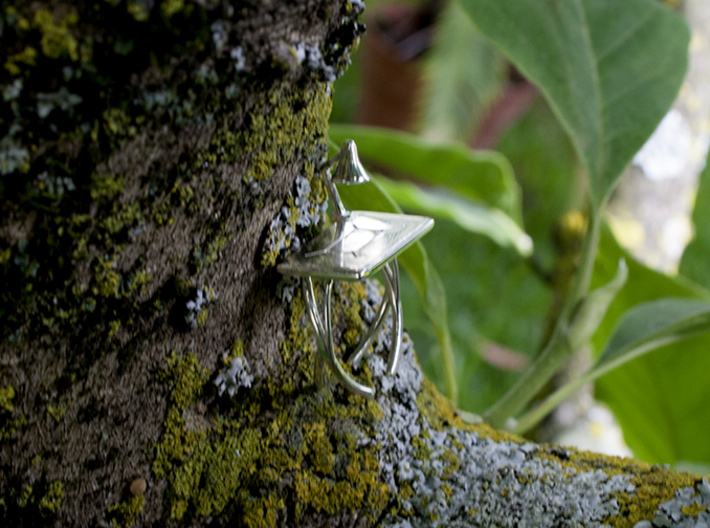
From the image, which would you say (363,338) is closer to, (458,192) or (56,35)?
(56,35)

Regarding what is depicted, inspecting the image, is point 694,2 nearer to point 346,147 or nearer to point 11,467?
point 346,147

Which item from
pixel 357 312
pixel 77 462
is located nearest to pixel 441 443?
pixel 357 312

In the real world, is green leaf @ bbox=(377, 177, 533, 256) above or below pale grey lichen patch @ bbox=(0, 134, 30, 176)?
below

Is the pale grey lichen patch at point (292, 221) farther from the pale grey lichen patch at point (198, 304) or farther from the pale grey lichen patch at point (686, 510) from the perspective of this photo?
the pale grey lichen patch at point (686, 510)

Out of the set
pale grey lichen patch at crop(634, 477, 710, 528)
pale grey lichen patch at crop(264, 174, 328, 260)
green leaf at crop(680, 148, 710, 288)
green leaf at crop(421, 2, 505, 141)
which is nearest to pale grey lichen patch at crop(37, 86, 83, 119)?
pale grey lichen patch at crop(264, 174, 328, 260)

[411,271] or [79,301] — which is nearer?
[79,301]

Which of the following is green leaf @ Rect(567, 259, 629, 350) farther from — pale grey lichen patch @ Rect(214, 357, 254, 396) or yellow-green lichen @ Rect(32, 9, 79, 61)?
yellow-green lichen @ Rect(32, 9, 79, 61)
